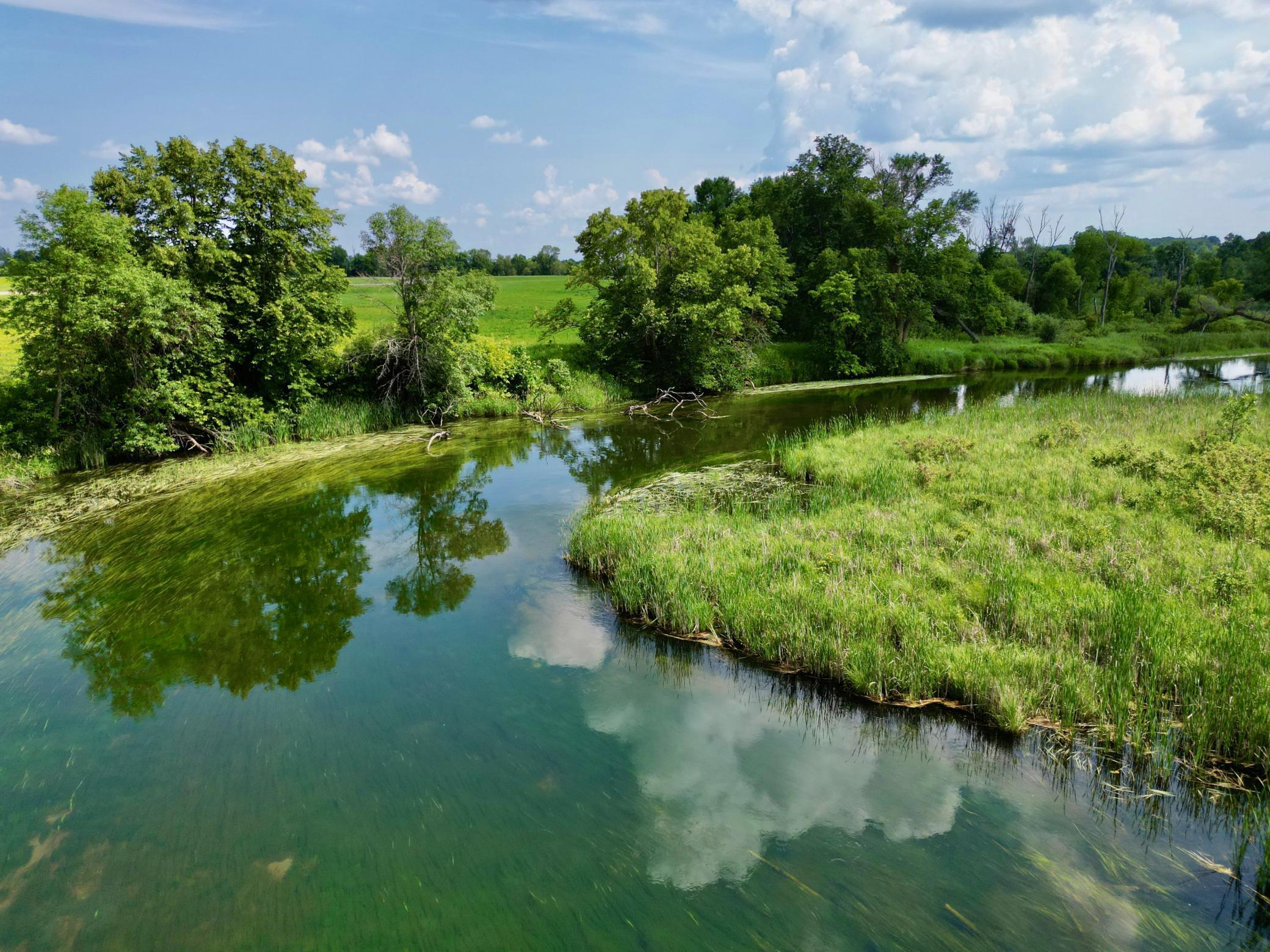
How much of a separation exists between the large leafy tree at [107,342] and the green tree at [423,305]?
203 inches

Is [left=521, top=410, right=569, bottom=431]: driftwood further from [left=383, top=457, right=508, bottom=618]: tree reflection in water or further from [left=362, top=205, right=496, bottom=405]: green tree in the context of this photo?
[left=383, top=457, right=508, bottom=618]: tree reflection in water

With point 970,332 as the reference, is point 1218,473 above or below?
below

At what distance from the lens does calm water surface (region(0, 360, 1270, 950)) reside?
4.20 metres

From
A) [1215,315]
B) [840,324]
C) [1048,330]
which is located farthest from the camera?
[1215,315]

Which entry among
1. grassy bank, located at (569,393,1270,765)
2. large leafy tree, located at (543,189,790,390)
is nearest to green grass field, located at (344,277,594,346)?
large leafy tree, located at (543,189,790,390)

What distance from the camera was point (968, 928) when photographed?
398cm

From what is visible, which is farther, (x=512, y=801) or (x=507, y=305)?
(x=507, y=305)

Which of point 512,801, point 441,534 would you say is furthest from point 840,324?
point 512,801

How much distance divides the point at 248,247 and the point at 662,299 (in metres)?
16.1

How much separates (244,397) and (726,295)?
63.2ft

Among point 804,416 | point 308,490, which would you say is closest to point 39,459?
point 308,490

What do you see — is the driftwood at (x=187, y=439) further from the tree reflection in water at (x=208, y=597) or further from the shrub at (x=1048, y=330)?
the shrub at (x=1048, y=330)

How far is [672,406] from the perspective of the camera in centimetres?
2717

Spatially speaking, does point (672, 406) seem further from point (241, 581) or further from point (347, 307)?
point (241, 581)
